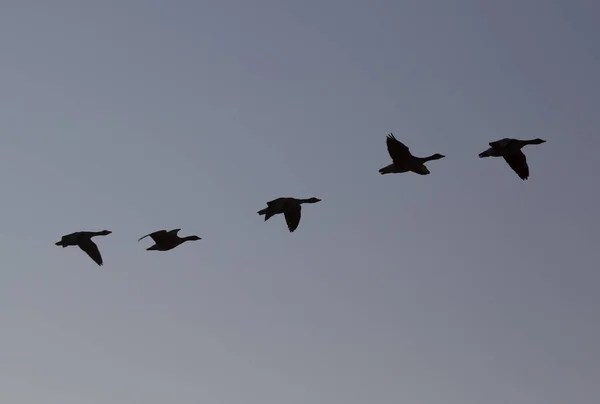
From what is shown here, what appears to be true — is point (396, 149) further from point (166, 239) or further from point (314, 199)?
point (166, 239)

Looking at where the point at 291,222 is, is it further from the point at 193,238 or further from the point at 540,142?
the point at 540,142

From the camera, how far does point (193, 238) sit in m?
32.2

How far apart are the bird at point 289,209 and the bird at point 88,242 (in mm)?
5493

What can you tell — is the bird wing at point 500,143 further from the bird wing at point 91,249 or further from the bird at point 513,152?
the bird wing at point 91,249

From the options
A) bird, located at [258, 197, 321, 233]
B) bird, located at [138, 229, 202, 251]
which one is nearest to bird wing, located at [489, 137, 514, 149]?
bird, located at [258, 197, 321, 233]

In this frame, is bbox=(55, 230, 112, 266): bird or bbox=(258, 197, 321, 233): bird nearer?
bbox=(258, 197, 321, 233): bird

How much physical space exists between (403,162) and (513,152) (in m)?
3.07

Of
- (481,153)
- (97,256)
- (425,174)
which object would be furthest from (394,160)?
(97,256)

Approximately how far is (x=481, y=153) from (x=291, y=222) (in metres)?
5.96

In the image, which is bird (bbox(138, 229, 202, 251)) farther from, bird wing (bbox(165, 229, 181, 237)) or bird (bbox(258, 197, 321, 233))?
bird (bbox(258, 197, 321, 233))

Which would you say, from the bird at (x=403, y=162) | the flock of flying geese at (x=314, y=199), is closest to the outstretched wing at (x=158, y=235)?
the flock of flying geese at (x=314, y=199)

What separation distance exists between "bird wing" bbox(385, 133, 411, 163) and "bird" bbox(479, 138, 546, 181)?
7.91 feet

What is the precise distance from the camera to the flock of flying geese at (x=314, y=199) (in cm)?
2753

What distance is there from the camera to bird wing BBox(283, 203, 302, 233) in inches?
1166
